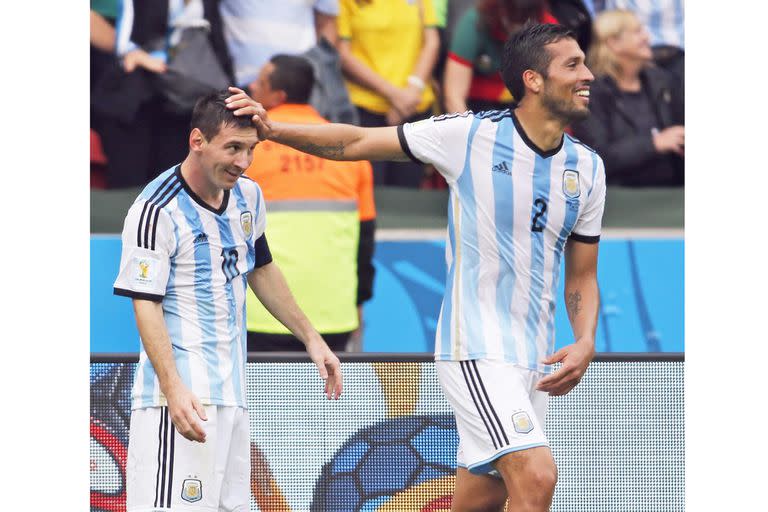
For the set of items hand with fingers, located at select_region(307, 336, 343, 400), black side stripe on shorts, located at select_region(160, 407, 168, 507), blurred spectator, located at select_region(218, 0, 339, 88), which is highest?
blurred spectator, located at select_region(218, 0, 339, 88)

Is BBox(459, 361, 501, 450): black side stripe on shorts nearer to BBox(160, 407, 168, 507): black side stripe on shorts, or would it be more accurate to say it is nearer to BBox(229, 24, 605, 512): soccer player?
BBox(229, 24, 605, 512): soccer player

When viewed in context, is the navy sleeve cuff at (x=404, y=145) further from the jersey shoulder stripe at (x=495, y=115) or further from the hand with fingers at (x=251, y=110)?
the hand with fingers at (x=251, y=110)

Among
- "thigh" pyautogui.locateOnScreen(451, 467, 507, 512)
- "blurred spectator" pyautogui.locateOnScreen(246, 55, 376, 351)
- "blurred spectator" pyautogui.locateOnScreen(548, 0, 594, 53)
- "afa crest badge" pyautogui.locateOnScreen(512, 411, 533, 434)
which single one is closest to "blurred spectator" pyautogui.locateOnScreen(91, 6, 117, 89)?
"blurred spectator" pyautogui.locateOnScreen(246, 55, 376, 351)

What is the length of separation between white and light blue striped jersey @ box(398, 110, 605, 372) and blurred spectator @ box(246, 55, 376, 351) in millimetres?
2008

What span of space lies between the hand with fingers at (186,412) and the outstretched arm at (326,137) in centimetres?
106

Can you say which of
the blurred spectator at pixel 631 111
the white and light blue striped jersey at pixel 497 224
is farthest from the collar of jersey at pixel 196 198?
the blurred spectator at pixel 631 111

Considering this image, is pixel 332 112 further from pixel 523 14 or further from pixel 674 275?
pixel 674 275

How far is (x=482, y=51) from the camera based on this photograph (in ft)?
28.2

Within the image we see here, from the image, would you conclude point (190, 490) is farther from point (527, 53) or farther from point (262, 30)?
point (262, 30)

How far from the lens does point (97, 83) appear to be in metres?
8.40

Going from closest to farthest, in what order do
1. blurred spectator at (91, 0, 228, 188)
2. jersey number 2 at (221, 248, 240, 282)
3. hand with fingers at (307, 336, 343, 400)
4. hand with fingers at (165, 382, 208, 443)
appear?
hand with fingers at (165, 382, 208, 443) → jersey number 2 at (221, 248, 240, 282) → hand with fingers at (307, 336, 343, 400) → blurred spectator at (91, 0, 228, 188)

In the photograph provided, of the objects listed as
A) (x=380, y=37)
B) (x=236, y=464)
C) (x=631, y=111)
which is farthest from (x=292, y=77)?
(x=236, y=464)

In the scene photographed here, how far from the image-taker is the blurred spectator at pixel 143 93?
824cm

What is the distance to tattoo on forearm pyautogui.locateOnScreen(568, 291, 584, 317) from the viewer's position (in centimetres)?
573
